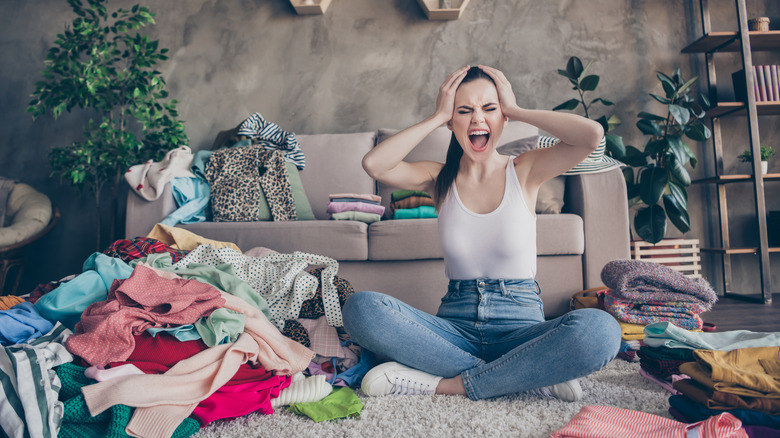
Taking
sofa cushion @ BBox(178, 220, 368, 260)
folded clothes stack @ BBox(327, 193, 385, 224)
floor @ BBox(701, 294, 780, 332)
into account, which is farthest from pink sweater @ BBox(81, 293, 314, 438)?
floor @ BBox(701, 294, 780, 332)

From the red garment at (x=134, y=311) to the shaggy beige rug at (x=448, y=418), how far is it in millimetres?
253

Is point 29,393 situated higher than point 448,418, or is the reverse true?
point 29,393

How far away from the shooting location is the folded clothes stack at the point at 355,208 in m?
2.29

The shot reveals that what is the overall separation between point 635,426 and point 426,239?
1.25 metres

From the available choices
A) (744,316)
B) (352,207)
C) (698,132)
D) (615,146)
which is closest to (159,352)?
(352,207)

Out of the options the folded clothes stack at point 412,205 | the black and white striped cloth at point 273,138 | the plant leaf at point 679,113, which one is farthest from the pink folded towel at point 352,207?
the plant leaf at point 679,113

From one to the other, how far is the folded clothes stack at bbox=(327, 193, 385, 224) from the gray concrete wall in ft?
3.69

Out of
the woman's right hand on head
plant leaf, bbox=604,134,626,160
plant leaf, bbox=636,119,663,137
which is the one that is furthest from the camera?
plant leaf, bbox=636,119,663,137

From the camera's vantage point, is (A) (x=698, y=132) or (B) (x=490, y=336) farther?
(A) (x=698, y=132)

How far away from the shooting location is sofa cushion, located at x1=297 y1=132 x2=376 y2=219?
279 cm

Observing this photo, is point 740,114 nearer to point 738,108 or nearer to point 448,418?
point 738,108

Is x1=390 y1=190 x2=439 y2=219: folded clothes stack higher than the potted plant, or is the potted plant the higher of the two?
the potted plant

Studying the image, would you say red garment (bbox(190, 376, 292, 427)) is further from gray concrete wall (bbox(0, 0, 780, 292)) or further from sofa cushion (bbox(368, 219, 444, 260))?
gray concrete wall (bbox(0, 0, 780, 292))

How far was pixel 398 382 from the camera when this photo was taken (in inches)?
47.5
